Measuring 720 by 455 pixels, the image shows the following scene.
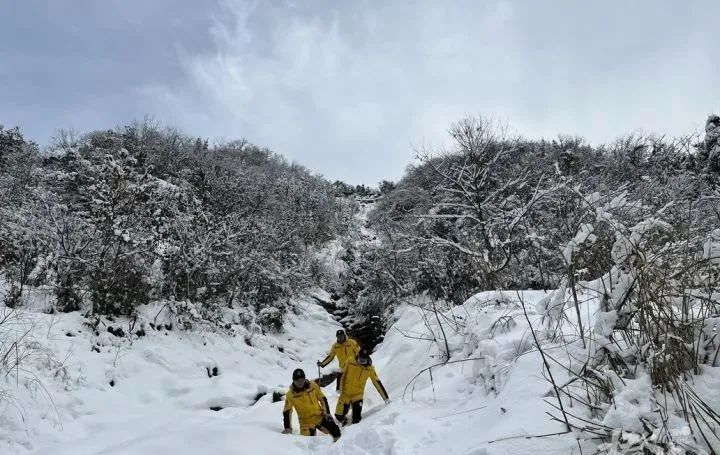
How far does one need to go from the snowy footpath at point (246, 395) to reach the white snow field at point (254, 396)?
0.02 meters

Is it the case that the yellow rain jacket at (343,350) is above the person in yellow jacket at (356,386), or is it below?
above

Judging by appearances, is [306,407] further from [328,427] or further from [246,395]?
[246,395]

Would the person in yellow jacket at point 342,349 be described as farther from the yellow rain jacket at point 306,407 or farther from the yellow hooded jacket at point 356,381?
the yellow rain jacket at point 306,407

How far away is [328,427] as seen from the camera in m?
6.05

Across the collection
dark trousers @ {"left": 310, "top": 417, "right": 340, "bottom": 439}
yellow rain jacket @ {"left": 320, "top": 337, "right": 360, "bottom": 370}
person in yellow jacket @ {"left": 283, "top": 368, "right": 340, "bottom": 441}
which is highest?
yellow rain jacket @ {"left": 320, "top": 337, "right": 360, "bottom": 370}

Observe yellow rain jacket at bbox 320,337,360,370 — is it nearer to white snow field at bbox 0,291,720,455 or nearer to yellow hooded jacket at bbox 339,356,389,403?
white snow field at bbox 0,291,720,455

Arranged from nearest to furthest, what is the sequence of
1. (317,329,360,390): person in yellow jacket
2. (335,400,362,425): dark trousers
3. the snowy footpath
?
the snowy footpath < (335,400,362,425): dark trousers < (317,329,360,390): person in yellow jacket

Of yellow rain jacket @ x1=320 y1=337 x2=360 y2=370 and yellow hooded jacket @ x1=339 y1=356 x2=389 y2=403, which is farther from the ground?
yellow rain jacket @ x1=320 y1=337 x2=360 y2=370

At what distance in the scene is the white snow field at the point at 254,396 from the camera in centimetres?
385

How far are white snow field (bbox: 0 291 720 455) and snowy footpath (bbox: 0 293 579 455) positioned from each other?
0.07 feet

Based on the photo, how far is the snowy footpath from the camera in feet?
13.3

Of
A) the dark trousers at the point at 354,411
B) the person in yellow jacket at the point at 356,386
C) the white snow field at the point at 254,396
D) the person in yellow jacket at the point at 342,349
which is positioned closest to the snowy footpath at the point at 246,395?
the white snow field at the point at 254,396

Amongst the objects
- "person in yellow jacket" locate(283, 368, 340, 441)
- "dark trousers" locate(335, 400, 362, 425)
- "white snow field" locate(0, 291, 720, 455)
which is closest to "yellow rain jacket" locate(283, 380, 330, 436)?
"person in yellow jacket" locate(283, 368, 340, 441)

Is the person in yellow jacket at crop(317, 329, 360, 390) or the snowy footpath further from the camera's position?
the person in yellow jacket at crop(317, 329, 360, 390)
